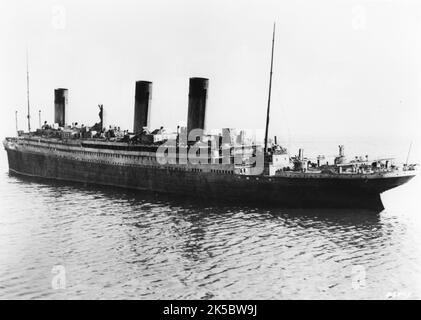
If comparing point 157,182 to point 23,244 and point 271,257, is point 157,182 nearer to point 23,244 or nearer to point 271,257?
point 23,244

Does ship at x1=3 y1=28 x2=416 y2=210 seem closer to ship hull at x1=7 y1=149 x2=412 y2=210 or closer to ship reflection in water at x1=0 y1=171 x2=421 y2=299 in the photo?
ship hull at x1=7 y1=149 x2=412 y2=210

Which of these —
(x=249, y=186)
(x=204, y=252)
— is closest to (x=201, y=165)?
(x=249, y=186)

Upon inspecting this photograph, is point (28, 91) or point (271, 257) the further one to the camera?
point (28, 91)

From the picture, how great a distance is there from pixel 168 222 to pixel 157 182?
1115cm

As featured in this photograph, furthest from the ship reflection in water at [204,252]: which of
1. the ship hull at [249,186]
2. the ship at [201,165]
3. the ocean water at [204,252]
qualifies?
the ship at [201,165]

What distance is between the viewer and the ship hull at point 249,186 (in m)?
27.5

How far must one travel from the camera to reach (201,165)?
32.1 m

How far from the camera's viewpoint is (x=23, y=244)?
20.5m

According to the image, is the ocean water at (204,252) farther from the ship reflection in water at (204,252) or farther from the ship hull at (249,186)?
the ship hull at (249,186)

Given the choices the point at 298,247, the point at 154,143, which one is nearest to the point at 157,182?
the point at 154,143

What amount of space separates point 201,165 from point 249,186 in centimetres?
463

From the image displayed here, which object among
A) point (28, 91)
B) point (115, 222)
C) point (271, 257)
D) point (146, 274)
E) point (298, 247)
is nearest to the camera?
point (146, 274)

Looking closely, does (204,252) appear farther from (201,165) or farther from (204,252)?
(201,165)

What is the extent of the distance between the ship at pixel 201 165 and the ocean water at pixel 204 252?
66.0 inches
